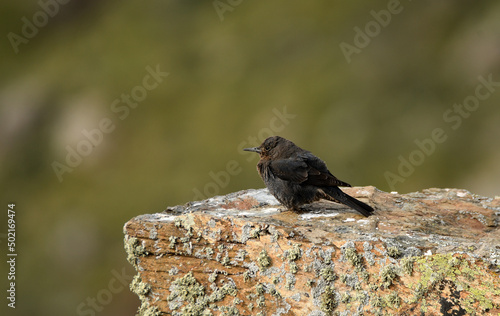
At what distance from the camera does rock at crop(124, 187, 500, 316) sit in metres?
5.61

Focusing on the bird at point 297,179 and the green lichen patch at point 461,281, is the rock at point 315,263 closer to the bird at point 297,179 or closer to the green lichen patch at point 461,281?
the green lichen patch at point 461,281

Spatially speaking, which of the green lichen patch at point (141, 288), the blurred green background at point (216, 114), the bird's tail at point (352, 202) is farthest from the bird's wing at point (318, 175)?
the blurred green background at point (216, 114)

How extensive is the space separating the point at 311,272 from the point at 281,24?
59.5ft

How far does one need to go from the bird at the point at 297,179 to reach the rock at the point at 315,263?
25cm

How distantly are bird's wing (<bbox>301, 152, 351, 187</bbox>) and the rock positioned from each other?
54 centimetres

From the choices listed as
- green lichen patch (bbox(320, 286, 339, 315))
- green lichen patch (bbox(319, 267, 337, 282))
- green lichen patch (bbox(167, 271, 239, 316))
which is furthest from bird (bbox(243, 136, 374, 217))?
green lichen patch (bbox(167, 271, 239, 316))

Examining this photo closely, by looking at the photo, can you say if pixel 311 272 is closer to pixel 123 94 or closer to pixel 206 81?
pixel 206 81

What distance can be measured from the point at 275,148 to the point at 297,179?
868 millimetres

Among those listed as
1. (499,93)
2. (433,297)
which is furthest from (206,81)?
(433,297)

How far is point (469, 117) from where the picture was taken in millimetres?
17078

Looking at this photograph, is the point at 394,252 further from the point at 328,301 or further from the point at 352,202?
the point at 352,202

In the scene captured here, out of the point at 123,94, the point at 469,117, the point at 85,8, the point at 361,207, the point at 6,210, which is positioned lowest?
the point at 361,207

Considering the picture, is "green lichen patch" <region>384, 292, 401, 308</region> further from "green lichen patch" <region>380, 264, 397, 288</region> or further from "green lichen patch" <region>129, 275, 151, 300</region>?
"green lichen patch" <region>129, 275, 151, 300</region>

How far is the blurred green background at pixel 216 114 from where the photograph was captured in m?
17.5
